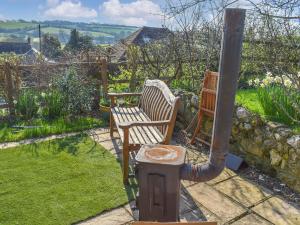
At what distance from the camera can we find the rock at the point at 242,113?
3973 mm

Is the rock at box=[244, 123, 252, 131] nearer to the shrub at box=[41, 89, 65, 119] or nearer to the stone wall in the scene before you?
the stone wall

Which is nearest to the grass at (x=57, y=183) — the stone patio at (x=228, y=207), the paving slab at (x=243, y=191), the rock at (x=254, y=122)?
the stone patio at (x=228, y=207)

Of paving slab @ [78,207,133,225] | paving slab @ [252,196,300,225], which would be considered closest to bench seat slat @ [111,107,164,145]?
paving slab @ [78,207,133,225]

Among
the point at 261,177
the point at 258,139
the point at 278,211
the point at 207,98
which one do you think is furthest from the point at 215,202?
the point at 207,98

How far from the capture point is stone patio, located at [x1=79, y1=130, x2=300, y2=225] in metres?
2.83

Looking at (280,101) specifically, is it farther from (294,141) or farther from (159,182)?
(159,182)

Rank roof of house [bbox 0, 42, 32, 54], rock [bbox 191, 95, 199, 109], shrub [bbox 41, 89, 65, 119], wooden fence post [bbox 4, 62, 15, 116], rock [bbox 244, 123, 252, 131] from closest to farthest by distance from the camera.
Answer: rock [bbox 244, 123, 252, 131]
rock [bbox 191, 95, 199, 109]
wooden fence post [bbox 4, 62, 15, 116]
shrub [bbox 41, 89, 65, 119]
roof of house [bbox 0, 42, 32, 54]

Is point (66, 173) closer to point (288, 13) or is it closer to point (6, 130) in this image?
point (6, 130)

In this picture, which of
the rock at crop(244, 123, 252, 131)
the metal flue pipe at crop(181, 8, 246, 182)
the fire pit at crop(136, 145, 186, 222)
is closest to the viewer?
the metal flue pipe at crop(181, 8, 246, 182)

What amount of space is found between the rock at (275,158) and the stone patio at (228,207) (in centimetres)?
37

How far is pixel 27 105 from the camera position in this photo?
5.74 m

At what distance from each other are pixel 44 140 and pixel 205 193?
2803 mm

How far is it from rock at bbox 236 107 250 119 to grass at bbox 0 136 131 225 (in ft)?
5.81

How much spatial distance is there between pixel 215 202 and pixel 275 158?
40.0 inches
